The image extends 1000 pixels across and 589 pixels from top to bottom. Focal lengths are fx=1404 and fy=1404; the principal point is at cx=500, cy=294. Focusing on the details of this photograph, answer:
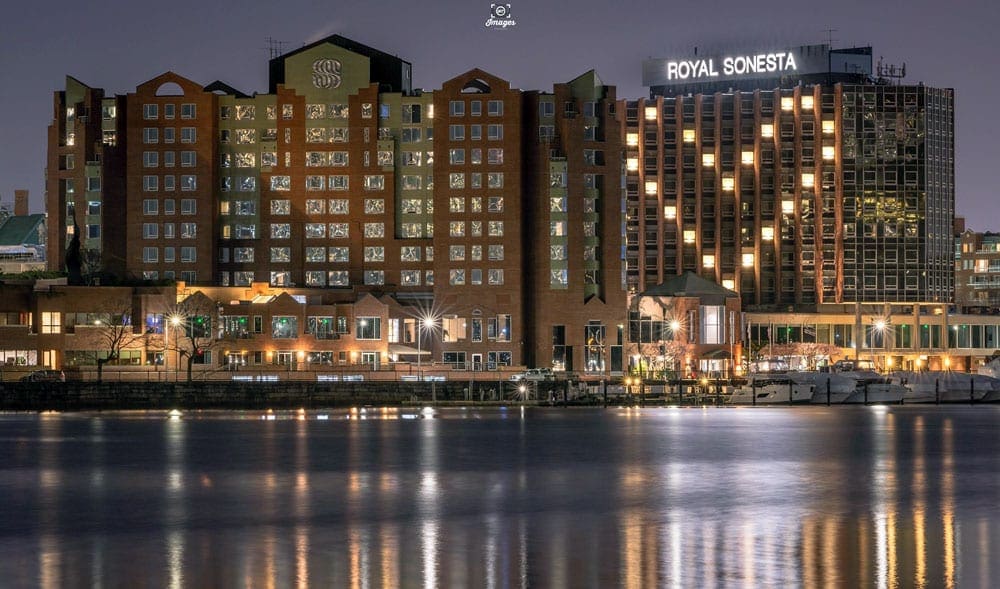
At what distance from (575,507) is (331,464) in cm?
1724

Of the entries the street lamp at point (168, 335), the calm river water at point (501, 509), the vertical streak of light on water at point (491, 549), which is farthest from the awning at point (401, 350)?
the vertical streak of light on water at point (491, 549)

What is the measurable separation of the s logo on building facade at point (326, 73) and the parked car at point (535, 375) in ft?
165

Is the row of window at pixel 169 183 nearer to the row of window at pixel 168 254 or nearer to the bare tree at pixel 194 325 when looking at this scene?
the row of window at pixel 168 254

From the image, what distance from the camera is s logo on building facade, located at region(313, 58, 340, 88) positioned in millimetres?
173750

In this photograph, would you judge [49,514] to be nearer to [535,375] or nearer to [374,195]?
[535,375]

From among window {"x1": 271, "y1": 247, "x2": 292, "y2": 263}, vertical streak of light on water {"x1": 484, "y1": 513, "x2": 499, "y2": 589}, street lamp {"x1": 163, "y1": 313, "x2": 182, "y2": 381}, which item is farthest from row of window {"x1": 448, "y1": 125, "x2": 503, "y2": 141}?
vertical streak of light on water {"x1": 484, "y1": 513, "x2": 499, "y2": 589}

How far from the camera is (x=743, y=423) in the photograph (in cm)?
8806

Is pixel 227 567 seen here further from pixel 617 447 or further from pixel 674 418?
pixel 674 418

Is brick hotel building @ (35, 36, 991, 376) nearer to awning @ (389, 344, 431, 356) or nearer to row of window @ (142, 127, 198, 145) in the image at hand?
row of window @ (142, 127, 198, 145)

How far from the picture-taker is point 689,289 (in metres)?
174

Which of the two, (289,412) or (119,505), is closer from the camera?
(119,505)

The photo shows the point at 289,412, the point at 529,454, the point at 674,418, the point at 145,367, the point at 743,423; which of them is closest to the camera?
the point at 529,454

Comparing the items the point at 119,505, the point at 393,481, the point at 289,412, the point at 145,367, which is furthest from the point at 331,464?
the point at 145,367

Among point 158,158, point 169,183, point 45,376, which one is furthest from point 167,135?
point 45,376
